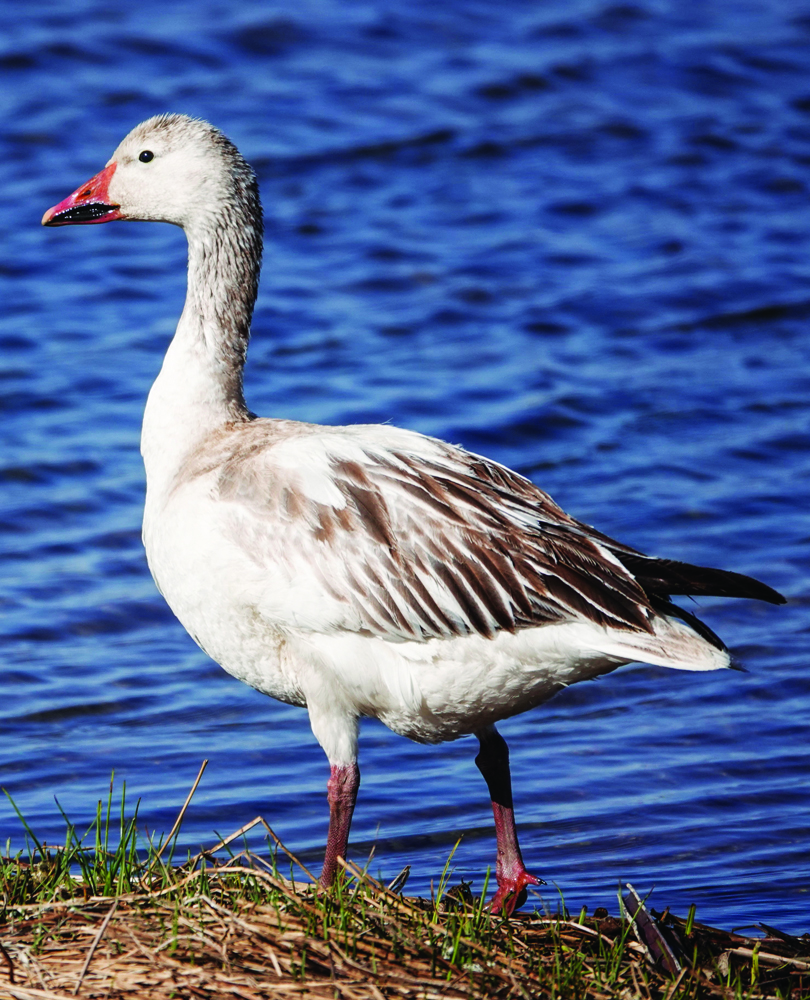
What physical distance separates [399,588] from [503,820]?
111cm

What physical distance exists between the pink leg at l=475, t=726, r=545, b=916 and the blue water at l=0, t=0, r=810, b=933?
0.69 meters

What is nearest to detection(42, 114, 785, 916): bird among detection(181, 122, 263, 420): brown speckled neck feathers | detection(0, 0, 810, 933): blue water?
detection(181, 122, 263, 420): brown speckled neck feathers

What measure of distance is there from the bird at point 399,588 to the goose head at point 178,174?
1219mm

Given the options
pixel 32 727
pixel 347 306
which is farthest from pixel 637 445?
pixel 32 727

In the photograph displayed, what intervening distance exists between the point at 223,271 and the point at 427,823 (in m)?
2.76

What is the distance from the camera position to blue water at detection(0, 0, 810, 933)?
7387mm

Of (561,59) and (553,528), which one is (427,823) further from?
(561,59)

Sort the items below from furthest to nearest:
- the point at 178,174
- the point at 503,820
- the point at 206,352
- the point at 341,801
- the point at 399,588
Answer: the point at 178,174, the point at 206,352, the point at 503,820, the point at 341,801, the point at 399,588

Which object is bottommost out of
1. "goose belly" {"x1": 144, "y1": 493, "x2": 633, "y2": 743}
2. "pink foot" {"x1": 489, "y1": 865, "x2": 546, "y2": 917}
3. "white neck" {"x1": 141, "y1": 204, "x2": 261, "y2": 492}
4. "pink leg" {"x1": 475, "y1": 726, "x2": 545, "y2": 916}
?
"pink foot" {"x1": 489, "y1": 865, "x2": 546, "y2": 917}

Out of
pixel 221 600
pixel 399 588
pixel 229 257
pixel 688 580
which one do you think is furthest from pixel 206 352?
pixel 688 580

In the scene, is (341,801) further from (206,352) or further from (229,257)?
(229,257)

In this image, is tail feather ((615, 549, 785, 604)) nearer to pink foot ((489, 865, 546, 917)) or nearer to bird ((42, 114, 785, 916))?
bird ((42, 114, 785, 916))

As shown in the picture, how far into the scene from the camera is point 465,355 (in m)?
12.8

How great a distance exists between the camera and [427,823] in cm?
715
